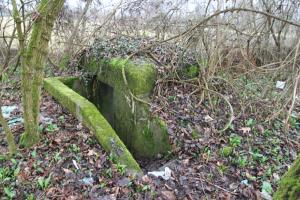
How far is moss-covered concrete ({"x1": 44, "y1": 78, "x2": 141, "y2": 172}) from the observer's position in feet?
12.8

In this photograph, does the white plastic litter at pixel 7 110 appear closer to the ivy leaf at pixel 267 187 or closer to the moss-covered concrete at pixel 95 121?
the moss-covered concrete at pixel 95 121

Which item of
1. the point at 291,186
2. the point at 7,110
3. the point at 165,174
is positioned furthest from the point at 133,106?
the point at 291,186

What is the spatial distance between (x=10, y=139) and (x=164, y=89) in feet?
9.34

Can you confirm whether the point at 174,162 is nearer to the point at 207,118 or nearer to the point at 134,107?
the point at 207,118

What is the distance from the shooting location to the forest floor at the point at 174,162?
10.8 feet

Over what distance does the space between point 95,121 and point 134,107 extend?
918mm

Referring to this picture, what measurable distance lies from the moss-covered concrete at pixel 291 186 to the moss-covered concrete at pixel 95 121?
2.53 metres

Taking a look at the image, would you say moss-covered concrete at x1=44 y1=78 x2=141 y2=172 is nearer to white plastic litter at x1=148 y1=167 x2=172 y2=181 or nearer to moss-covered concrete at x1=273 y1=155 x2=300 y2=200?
white plastic litter at x1=148 y1=167 x2=172 y2=181

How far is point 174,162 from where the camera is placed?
4.13 m

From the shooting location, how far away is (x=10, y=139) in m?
3.64

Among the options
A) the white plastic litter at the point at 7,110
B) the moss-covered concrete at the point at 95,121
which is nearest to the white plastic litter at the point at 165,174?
the moss-covered concrete at the point at 95,121

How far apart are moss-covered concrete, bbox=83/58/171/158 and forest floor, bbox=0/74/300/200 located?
0.21 metres

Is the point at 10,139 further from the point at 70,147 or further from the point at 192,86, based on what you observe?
the point at 192,86

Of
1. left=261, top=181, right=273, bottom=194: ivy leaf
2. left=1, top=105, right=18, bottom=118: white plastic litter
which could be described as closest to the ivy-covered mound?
left=1, top=105, right=18, bottom=118: white plastic litter
